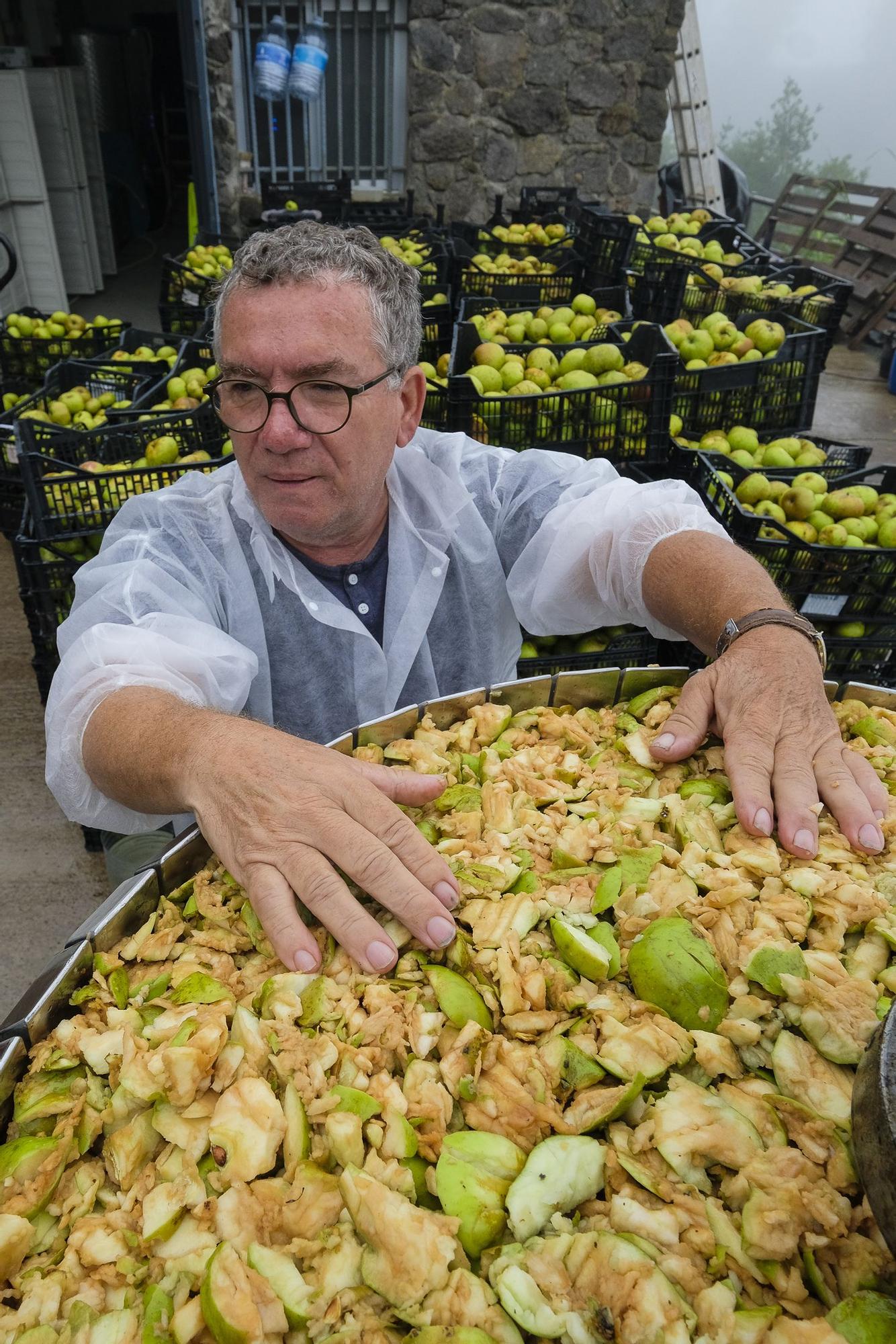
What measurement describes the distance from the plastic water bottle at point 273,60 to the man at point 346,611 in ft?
22.7

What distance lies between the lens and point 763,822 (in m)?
1.15

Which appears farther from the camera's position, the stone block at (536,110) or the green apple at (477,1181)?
the stone block at (536,110)

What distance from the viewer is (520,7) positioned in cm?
763

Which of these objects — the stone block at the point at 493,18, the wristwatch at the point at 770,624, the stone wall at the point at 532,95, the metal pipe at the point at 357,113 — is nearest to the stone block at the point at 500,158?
the stone wall at the point at 532,95

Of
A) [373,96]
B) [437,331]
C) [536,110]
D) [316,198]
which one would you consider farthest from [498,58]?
[437,331]

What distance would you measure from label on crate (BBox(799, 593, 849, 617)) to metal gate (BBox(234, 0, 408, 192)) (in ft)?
25.0

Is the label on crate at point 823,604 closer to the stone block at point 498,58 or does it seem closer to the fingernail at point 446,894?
the fingernail at point 446,894

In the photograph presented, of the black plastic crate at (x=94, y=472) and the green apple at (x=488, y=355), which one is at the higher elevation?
the green apple at (x=488, y=355)

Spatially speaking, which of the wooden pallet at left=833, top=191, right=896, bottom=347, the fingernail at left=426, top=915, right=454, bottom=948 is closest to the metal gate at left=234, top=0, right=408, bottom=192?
the wooden pallet at left=833, top=191, right=896, bottom=347

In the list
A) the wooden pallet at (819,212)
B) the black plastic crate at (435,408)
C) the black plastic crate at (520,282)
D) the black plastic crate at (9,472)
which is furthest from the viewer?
the wooden pallet at (819,212)

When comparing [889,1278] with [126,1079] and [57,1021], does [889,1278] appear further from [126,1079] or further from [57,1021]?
[57,1021]

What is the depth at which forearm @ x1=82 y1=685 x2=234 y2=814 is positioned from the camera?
1263 mm

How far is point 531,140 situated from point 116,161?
7.29 m

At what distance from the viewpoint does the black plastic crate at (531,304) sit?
375cm
